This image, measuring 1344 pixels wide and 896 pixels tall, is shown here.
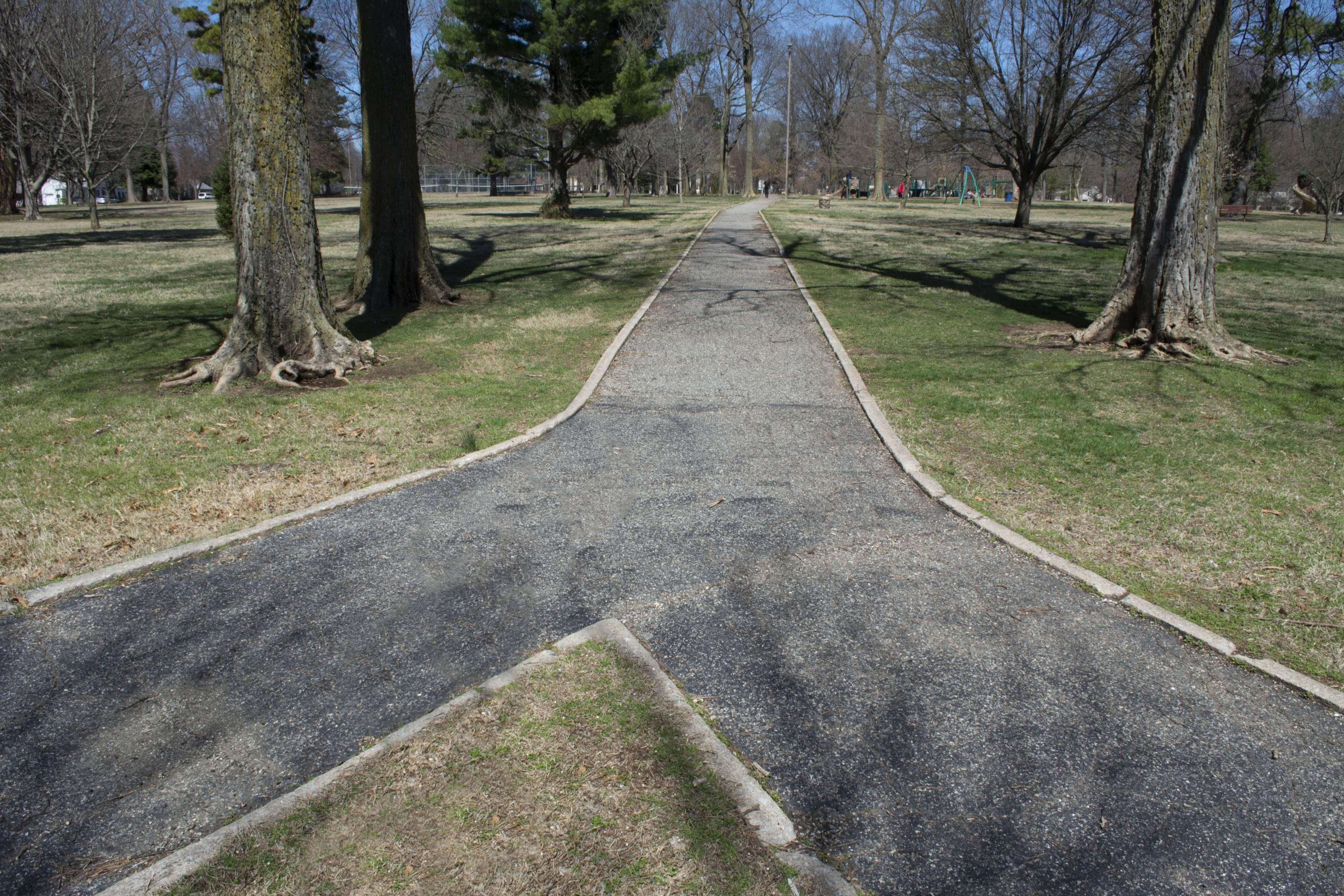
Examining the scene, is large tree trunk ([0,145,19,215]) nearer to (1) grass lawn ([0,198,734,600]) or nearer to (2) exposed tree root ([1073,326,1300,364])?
(1) grass lawn ([0,198,734,600])

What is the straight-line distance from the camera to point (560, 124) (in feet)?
88.9

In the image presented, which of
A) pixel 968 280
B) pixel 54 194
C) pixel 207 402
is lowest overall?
pixel 207 402

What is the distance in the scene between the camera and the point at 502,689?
2.98 meters

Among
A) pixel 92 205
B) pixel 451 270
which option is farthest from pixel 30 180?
pixel 451 270

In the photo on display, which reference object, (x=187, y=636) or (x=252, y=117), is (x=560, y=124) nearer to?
(x=252, y=117)

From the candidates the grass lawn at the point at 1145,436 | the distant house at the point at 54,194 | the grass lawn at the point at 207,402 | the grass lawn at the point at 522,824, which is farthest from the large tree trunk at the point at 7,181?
the grass lawn at the point at 522,824

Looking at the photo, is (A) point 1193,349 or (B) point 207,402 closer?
(B) point 207,402

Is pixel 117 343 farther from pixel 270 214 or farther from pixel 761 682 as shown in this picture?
pixel 761 682

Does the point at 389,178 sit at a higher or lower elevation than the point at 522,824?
higher

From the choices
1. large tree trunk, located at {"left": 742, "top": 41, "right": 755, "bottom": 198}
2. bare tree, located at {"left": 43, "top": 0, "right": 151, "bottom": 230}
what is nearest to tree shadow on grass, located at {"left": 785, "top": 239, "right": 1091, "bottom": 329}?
bare tree, located at {"left": 43, "top": 0, "right": 151, "bottom": 230}

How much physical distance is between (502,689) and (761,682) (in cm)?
102

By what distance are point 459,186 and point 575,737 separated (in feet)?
278

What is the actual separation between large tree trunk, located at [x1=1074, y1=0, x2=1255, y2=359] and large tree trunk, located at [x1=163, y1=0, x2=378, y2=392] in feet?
28.0

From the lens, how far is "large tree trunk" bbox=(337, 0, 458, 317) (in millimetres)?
10109
